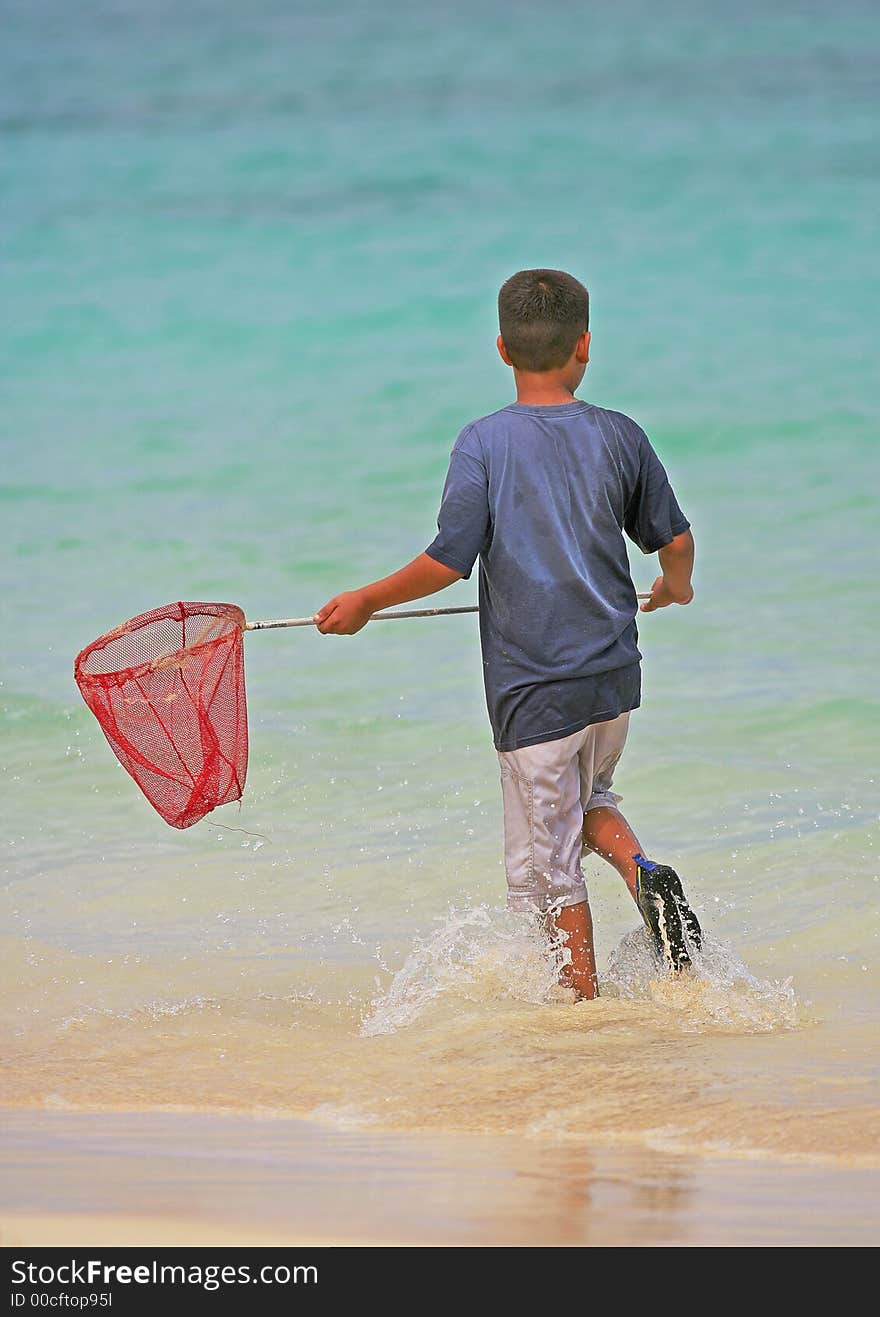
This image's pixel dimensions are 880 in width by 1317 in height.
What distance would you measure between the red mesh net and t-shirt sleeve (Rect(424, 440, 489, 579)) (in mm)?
537

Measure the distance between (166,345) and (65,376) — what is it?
1000 mm

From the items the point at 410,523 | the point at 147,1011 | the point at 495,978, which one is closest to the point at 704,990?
the point at 495,978

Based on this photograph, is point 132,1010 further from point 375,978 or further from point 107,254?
point 107,254

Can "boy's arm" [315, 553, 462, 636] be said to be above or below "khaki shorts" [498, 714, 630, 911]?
above

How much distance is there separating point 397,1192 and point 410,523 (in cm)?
950

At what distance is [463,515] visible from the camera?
11.6ft

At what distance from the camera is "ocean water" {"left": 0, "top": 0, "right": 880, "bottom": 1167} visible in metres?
3.49

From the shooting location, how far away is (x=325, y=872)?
5320mm

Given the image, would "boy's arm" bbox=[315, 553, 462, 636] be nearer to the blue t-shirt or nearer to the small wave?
the blue t-shirt

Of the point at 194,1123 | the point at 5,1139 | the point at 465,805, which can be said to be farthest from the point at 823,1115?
the point at 465,805

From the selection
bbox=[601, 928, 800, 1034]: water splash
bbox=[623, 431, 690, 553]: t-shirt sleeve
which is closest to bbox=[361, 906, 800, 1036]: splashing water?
bbox=[601, 928, 800, 1034]: water splash

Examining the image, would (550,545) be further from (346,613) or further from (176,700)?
(176,700)

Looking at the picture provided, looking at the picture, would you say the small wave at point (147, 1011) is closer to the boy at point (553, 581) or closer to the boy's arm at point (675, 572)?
the boy at point (553, 581)
